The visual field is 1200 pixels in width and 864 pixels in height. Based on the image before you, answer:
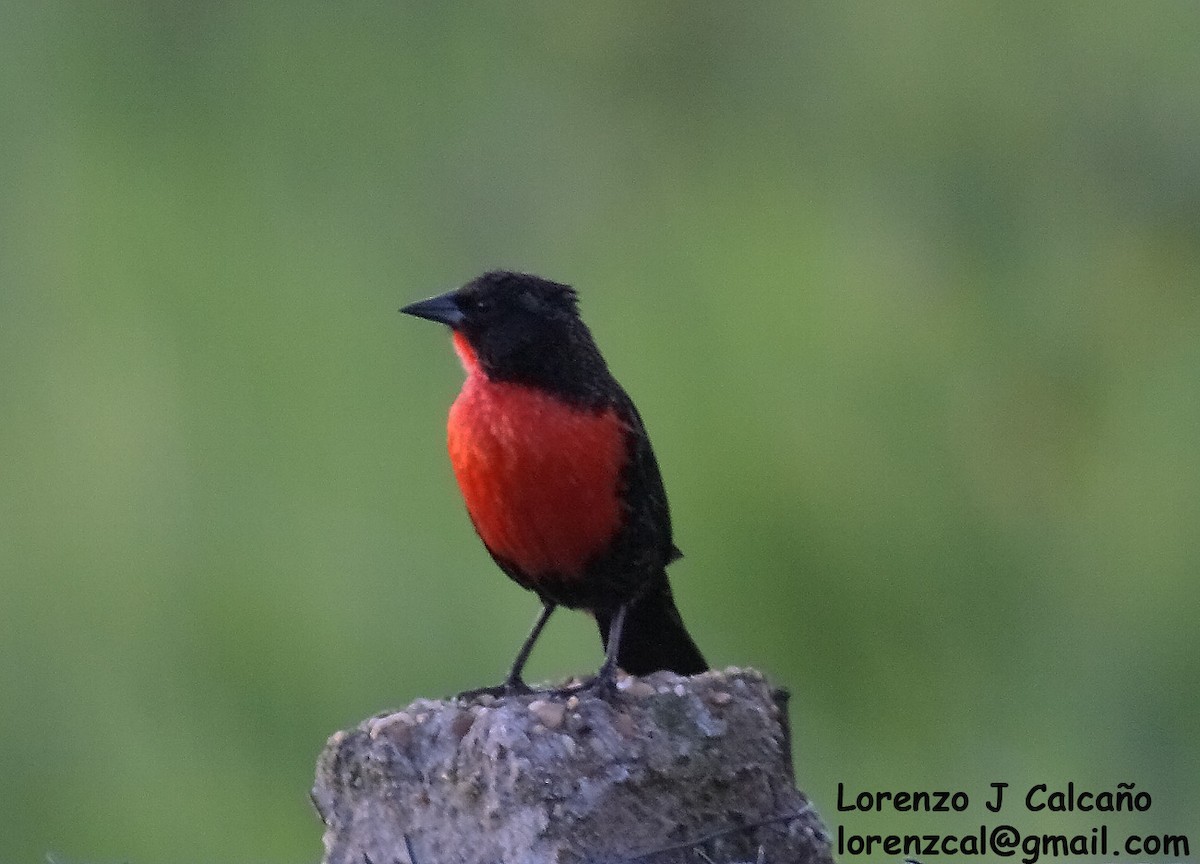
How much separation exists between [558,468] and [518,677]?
0.61 meters

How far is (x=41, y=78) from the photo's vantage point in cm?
876

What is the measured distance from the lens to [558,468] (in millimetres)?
3662

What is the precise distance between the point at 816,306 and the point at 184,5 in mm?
3889

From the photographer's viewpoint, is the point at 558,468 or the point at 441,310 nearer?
the point at 558,468

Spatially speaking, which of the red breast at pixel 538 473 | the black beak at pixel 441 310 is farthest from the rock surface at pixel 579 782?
the black beak at pixel 441 310

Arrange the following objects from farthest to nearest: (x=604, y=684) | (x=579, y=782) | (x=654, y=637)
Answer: (x=654, y=637) < (x=604, y=684) < (x=579, y=782)

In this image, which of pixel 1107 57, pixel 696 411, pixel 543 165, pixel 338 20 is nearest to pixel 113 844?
pixel 696 411

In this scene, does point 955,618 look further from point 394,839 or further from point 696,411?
point 394,839

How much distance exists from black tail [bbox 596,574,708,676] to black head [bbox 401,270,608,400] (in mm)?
543

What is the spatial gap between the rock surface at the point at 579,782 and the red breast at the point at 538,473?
0.60 meters

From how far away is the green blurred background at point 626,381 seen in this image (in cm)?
730

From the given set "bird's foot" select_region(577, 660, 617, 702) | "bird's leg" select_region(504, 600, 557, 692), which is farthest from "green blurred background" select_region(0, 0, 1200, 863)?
"bird's foot" select_region(577, 660, 617, 702)

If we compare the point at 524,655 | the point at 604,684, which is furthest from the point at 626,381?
the point at 604,684

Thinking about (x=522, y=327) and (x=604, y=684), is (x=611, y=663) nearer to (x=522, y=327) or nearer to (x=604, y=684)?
(x=604, y=684)
